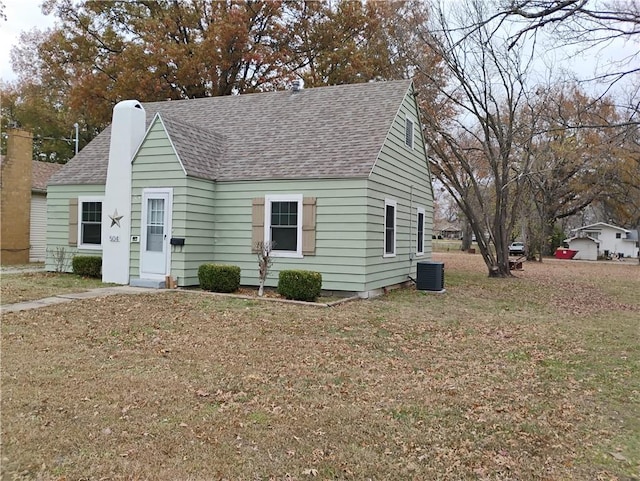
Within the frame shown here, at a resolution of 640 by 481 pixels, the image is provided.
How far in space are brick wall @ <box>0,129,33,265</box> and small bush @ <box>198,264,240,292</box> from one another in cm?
1047

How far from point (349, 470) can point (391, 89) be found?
39.1 ft

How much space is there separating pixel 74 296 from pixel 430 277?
8576mm

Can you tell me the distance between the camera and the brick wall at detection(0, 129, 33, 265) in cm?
1731

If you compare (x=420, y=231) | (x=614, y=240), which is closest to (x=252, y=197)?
(x=420, y=231)

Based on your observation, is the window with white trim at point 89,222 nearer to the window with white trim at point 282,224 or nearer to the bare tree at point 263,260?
the bare tree at point 263,260

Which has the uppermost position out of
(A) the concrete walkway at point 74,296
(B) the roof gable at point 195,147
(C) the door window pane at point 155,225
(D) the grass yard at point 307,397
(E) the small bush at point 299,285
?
(B) the roof gable at point 195,147

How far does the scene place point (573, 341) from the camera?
7.58m

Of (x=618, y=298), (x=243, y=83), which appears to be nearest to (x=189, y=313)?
(x=618, y=298)

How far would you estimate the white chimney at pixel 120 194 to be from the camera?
11812 mm

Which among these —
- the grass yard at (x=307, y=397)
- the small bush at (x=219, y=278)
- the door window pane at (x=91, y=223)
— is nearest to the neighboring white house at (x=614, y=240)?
the small bush at (x=219, y=278)

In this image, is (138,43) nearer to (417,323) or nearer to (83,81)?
(83,81)

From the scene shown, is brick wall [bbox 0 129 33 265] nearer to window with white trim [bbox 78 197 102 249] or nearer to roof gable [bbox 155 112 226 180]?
window with white trim [bbox 78 197 102 249]

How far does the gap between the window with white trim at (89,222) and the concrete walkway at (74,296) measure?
288 cm

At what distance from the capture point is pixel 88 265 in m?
12.6
